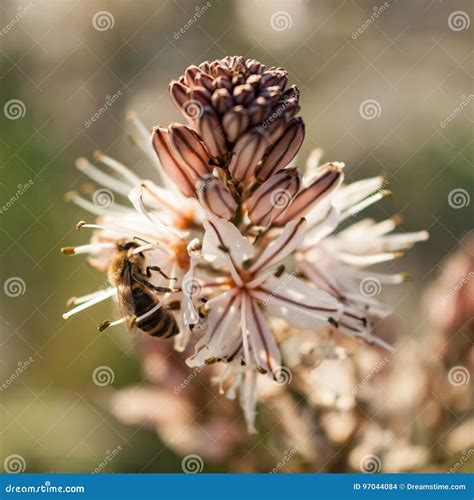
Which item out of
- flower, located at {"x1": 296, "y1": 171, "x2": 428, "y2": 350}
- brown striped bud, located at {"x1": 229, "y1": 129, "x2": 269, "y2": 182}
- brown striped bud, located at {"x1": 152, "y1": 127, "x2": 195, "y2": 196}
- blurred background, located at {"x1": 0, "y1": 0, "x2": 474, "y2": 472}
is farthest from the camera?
blurred background, located at {"x1": 0, "y1": 0, "x2": 474, "y2": 472}

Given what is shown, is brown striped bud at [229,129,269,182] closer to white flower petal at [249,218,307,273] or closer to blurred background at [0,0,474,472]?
white flower petal at [249,218,307,273]

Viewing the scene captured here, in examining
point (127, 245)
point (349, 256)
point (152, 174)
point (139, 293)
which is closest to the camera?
point (139, 293)

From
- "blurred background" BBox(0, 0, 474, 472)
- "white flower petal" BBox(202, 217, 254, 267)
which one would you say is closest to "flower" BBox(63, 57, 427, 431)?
"white flower petal" BBox(202, 217, 254, 267)

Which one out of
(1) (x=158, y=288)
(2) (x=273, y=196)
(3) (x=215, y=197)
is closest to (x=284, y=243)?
(2) (x=273, y=196)

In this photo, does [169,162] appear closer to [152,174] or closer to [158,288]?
[158,288]

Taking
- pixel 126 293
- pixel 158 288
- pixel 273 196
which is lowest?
pixel 126 293

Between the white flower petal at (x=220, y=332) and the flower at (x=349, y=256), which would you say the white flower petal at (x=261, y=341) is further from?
the flower at (x=349, y=256)

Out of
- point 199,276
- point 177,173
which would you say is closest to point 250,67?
point 177,173

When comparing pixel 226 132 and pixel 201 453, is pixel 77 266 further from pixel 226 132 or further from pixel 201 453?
pixel 226 132
